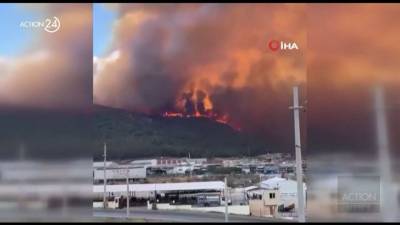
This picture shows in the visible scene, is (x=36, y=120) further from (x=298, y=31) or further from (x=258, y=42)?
(x=298, y=31)

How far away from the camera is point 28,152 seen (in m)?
3.18

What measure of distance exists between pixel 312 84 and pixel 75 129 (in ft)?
5.10

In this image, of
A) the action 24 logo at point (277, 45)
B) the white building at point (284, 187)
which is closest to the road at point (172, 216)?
the white building at point (284, 187)

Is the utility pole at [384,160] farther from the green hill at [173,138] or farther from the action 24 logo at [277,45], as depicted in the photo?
the green hill at [173,138]

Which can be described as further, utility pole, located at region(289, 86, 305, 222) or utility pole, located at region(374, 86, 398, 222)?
utility pole, located at region(289, 86, 305, 222)

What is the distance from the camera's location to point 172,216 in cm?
340

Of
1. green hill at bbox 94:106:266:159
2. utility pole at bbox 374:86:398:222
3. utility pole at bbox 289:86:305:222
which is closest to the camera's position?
utility pole at bbox 374:86:398:222

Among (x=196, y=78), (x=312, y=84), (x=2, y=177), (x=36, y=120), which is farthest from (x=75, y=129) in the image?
(x=312, y=84)

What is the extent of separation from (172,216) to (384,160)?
1.42 m

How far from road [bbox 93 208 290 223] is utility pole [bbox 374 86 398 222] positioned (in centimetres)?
67

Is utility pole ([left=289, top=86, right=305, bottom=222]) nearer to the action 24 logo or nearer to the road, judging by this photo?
the road

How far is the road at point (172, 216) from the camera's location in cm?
334

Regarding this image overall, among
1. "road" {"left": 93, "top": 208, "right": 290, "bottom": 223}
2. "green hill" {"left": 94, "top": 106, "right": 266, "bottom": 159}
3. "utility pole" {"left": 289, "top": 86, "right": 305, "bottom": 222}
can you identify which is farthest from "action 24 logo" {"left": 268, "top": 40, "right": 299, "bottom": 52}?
"road" {"left": 93, "top": 208, "right": 290, "bottom": 223}

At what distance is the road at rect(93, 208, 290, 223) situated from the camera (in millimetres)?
3338
